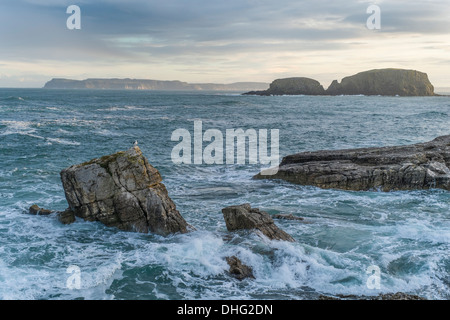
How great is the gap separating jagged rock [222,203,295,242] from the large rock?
1839 millimetres

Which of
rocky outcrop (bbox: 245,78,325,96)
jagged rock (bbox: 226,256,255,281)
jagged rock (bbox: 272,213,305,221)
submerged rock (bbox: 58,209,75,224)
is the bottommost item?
jagged rock (bbox: 226,256,255,281)

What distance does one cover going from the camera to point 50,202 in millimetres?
20422

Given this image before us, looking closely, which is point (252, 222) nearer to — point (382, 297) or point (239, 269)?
point (239, 269)

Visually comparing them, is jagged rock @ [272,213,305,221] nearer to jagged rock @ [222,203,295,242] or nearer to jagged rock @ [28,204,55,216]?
jagged rock @ [222,203,295,242]

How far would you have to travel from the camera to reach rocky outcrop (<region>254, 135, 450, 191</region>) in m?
22.2

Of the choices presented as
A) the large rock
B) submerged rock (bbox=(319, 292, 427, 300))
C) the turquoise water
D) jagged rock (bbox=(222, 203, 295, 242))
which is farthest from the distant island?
submerged rock (bbox=(319, 292, 427, 300))

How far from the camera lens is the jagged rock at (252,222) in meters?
14.5
